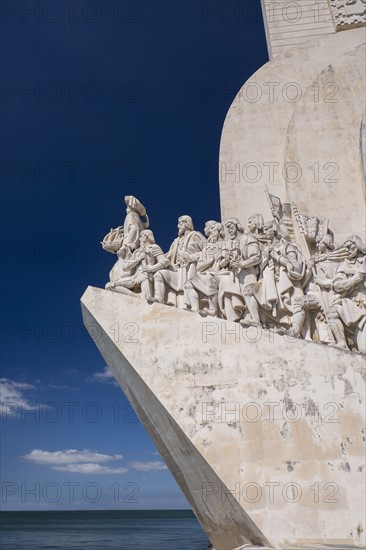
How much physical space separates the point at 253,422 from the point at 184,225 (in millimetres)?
3684

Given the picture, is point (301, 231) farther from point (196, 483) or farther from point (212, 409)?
point (196, 483)

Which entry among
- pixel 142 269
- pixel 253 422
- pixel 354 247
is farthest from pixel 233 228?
pixel 253 422

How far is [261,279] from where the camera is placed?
8289mm

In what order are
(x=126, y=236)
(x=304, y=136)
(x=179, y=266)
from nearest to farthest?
(x=179, y=266)
(x=126, y=236)
(x=304, y=136)

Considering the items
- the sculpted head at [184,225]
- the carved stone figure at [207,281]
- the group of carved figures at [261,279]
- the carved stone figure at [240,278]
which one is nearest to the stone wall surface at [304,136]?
the group of carved figures at [261,279]

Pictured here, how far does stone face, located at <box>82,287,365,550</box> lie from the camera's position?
259 inches

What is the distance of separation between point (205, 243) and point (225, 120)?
11.7 ft

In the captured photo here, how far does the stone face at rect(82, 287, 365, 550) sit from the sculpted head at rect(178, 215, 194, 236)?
5.68 feet

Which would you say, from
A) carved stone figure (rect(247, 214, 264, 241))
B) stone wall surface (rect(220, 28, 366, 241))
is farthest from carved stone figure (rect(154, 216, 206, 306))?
stone wall surface (rect(220, 28, 366, 241))

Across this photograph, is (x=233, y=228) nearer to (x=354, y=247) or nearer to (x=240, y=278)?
(x=240, y=278)

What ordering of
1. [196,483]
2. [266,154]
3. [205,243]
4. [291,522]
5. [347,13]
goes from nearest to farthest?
[291,522]
[196,483]
[205,243]
[266,154]
[347,13]

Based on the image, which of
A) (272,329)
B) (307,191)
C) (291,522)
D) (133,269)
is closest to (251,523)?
(291,522)

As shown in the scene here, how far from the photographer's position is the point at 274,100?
11477 mm

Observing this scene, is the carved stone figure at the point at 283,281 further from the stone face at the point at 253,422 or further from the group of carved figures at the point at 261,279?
the stone face at the point at 253,422
